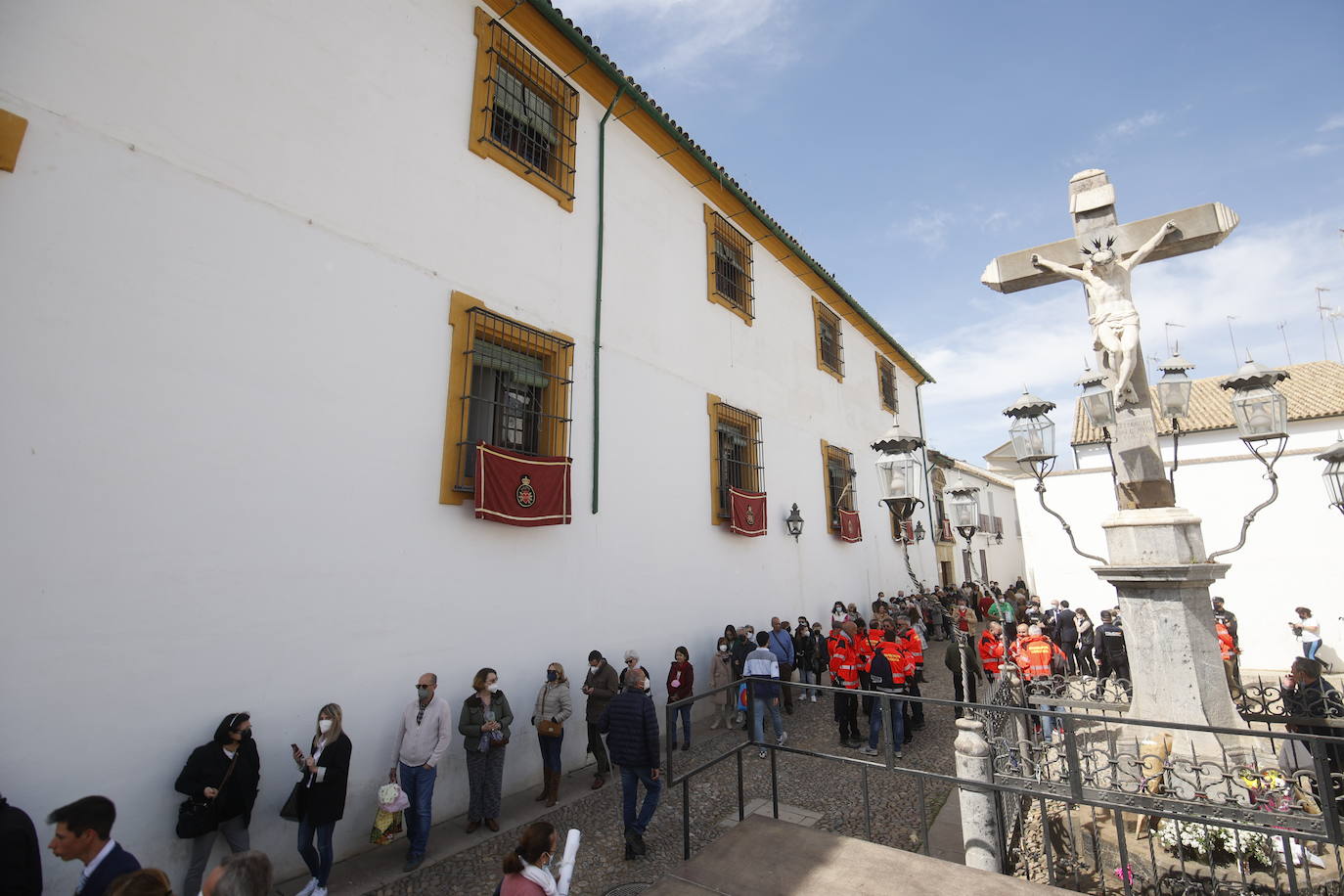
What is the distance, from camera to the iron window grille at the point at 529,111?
273 inches

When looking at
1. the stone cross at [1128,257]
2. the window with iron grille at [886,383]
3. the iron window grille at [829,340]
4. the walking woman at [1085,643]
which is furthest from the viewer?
the window with iron grille at [886,383]

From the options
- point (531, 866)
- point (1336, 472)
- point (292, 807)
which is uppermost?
point (1336, 472)

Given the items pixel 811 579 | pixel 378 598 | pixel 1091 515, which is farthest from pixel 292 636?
pixel 1091 515

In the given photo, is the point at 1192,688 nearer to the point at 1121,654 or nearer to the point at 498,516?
the point at 1121,654

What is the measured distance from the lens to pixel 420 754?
481 centimetres

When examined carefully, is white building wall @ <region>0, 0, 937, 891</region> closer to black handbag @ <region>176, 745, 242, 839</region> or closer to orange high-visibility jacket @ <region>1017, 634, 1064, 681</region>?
black handbag @ <region>176, 745, 242, 839</region>

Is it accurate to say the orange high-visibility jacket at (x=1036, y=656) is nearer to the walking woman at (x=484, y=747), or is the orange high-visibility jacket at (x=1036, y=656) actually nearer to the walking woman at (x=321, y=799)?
the walking woman at (x=484, y=747)

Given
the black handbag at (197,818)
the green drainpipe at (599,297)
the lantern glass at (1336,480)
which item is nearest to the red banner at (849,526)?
the lantern glass at (1336,480)

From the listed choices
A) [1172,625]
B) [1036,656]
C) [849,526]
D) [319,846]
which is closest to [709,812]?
[319,846]

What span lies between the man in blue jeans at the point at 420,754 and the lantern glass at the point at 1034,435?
569 cm

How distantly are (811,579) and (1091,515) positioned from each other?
26.6ft

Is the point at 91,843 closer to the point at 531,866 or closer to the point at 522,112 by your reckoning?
the point at 531,866

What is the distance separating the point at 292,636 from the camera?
15.1 ft

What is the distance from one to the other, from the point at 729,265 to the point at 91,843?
1060 centimetres
